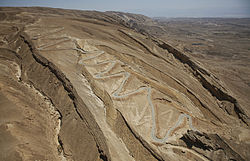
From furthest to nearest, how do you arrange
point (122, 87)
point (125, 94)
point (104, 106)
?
1. point (122, 87)
2. point (125, 94)
3. point (104, 106)

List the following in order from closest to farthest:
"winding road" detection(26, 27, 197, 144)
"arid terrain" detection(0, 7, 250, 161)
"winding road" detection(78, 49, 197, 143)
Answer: "arid terrain" detection(0, 7, 250, 161)
"winding road" detection(78, 49, 197, 143)
"winding road" detection(26, 27, 197, 144)

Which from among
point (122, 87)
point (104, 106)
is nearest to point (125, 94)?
point (122, 87)

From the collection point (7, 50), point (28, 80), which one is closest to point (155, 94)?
point (28, 80)

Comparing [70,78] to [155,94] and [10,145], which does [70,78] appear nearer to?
[10,145]

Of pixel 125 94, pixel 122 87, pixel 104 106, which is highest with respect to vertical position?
pixel 122 87

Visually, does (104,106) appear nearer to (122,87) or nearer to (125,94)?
(125,94)

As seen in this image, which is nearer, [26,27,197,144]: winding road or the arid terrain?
the arid terrain

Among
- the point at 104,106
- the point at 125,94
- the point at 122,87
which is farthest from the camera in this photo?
the point at 122,87

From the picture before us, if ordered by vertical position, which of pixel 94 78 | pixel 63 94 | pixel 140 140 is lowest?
pixel 140 140
